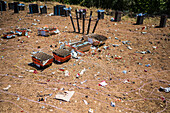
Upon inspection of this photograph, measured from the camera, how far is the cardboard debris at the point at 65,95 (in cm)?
349

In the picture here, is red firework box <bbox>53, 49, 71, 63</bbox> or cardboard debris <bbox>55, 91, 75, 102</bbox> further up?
red firework box <bbox>53, 49, 71, 63</bbox>

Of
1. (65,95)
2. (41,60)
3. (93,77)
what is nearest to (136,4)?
(93,77)

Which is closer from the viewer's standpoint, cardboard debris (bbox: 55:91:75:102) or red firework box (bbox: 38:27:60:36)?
cardboard debris (bbox: 55:91:75:102)

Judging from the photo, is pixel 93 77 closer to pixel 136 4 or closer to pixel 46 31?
pixel 46 31

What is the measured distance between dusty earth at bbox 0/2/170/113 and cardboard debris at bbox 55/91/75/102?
3.7 inches

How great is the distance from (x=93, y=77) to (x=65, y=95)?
4.01 ft

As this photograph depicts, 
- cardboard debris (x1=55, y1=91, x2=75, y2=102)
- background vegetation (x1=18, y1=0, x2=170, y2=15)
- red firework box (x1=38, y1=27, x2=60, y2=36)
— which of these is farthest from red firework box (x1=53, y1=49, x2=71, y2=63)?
background vegetation (x1=18, y1=0, x2=170, y2=15)

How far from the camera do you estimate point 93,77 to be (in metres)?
4.50

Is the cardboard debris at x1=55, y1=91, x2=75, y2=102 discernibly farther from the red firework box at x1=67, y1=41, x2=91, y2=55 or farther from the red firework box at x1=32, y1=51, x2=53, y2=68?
the red firework box at x1=67, y1=41, x2=91, y2=55

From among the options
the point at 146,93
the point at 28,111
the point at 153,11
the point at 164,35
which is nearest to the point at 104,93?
the point at 146,93

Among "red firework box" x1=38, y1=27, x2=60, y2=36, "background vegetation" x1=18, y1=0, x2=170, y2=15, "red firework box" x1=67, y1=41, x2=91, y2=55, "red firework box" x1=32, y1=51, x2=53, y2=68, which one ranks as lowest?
"red firework box" x1=32, y1=51, x2=53, y2=68

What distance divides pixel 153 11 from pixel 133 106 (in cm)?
1523

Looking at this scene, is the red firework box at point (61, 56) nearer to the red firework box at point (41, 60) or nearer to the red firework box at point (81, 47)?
the red firework box at point (41, 60)

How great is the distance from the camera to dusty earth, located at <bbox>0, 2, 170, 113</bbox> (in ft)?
11.0
